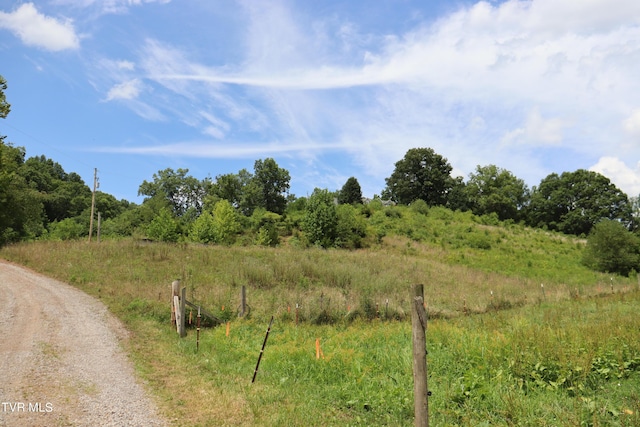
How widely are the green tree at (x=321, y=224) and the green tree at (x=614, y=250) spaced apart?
1025 inches

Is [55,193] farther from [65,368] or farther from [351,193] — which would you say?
[65,368]

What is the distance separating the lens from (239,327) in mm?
13469

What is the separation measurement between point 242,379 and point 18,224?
40.5m

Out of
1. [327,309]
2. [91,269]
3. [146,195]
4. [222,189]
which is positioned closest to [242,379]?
[327,309]

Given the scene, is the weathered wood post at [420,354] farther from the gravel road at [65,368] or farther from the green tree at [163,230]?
the green tree at [163,230]

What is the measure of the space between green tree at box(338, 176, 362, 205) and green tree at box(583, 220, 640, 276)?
127 ft

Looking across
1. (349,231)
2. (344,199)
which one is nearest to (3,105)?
(349,231)

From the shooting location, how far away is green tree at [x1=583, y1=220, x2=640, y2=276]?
34.5 meters

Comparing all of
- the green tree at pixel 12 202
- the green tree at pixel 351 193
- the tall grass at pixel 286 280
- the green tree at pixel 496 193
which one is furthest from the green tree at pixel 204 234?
the green tree at pixel 496 193

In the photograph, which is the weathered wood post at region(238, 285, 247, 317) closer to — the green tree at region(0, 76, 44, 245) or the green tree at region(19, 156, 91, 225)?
the green tree at region(0, 76, 44, 245)

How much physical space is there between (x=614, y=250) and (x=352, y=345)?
35458 millimetres

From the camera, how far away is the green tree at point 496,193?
7281 cm

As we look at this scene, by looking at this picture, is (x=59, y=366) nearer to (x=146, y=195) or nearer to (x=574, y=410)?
(x=574, y=410)

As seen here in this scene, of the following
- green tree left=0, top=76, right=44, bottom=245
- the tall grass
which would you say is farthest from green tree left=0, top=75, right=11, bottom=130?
the tall grass
